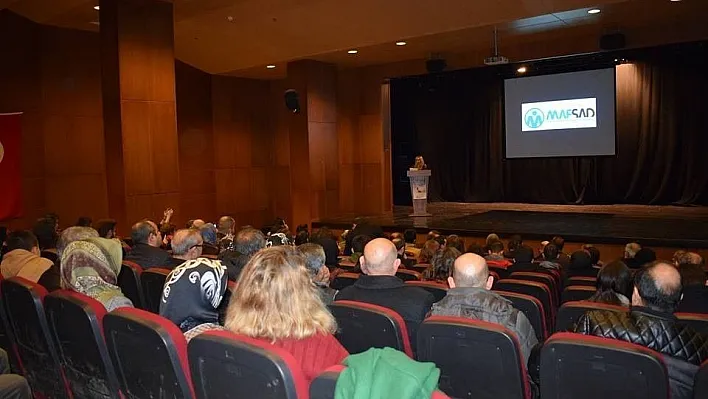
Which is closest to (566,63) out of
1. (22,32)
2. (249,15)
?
(249,15)

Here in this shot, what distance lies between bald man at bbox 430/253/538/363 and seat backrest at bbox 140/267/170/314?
1720 millimetres

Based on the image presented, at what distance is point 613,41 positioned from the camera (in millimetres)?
10586

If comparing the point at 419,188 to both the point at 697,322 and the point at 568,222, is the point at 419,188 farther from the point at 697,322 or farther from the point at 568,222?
the point at 697,322

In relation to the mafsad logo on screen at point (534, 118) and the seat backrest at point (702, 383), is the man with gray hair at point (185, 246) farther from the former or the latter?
the mafsad logo on screen at point (534, 118)

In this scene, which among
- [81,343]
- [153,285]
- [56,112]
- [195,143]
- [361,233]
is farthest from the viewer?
[195,143]

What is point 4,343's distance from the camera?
3541 mm

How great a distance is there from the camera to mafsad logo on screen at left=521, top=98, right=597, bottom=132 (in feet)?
39.8

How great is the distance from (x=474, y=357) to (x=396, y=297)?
77 cm

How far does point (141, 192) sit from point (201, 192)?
16.8 ft

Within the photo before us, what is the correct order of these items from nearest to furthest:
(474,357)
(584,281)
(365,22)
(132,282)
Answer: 1. (474,357)
2. (132,282)
3. (584,281)
4. (365,22)

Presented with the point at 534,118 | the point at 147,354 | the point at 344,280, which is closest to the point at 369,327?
the point at 147,354

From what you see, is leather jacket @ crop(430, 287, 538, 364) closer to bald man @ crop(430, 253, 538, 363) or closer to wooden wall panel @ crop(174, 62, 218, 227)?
bald man @ crop(430, 253, 538, 363)

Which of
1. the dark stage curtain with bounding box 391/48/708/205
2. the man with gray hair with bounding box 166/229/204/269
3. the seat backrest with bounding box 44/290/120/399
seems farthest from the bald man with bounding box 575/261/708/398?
the dark stage curtain with bounding box 391/48/708/205

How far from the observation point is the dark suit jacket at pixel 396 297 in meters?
3.04
